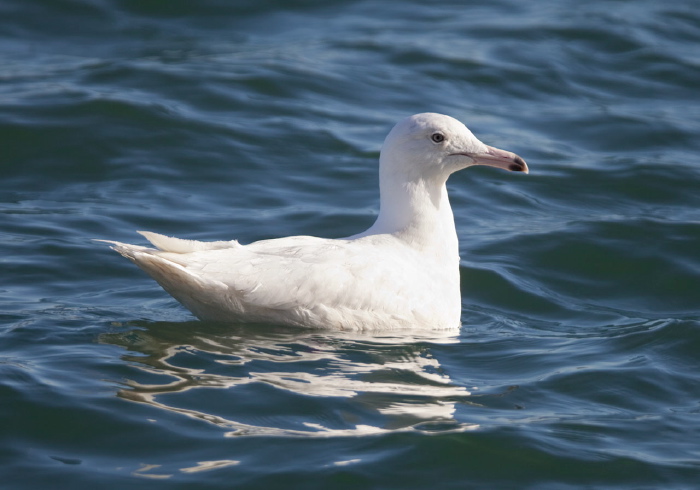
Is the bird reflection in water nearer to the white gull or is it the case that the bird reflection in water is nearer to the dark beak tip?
the white gull

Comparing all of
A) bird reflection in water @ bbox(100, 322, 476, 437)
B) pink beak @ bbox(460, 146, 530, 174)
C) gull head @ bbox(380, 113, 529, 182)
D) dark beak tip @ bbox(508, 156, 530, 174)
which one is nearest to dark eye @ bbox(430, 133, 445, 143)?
gull head @ bbox(380, 113, 529, 182)

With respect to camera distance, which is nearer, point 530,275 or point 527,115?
point 530,275

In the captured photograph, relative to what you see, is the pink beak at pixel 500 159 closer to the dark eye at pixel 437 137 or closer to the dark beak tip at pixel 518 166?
the dark beak tip at pixel 518 166

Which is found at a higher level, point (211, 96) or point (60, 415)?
point (211, 96)

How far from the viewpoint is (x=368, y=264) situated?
6773 millimetres

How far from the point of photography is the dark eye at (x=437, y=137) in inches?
288

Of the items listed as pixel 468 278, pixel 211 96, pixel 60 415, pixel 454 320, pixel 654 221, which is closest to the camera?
pixel 60 415

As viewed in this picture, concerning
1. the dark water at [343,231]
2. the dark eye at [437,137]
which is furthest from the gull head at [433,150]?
the dark water at [343,231]

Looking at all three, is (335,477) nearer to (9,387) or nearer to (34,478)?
(34,478)

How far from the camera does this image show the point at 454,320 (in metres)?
7.20

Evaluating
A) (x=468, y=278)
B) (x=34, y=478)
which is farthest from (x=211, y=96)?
(x=34, y=478)

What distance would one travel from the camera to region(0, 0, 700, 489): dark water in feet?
17.6

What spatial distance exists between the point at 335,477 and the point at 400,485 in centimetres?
30

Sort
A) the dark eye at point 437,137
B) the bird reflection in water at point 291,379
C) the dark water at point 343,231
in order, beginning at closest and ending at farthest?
1. the dark water at point 343,231
2. the bird reflection in water at point 291,379
3. the dark eye at point 437,137
